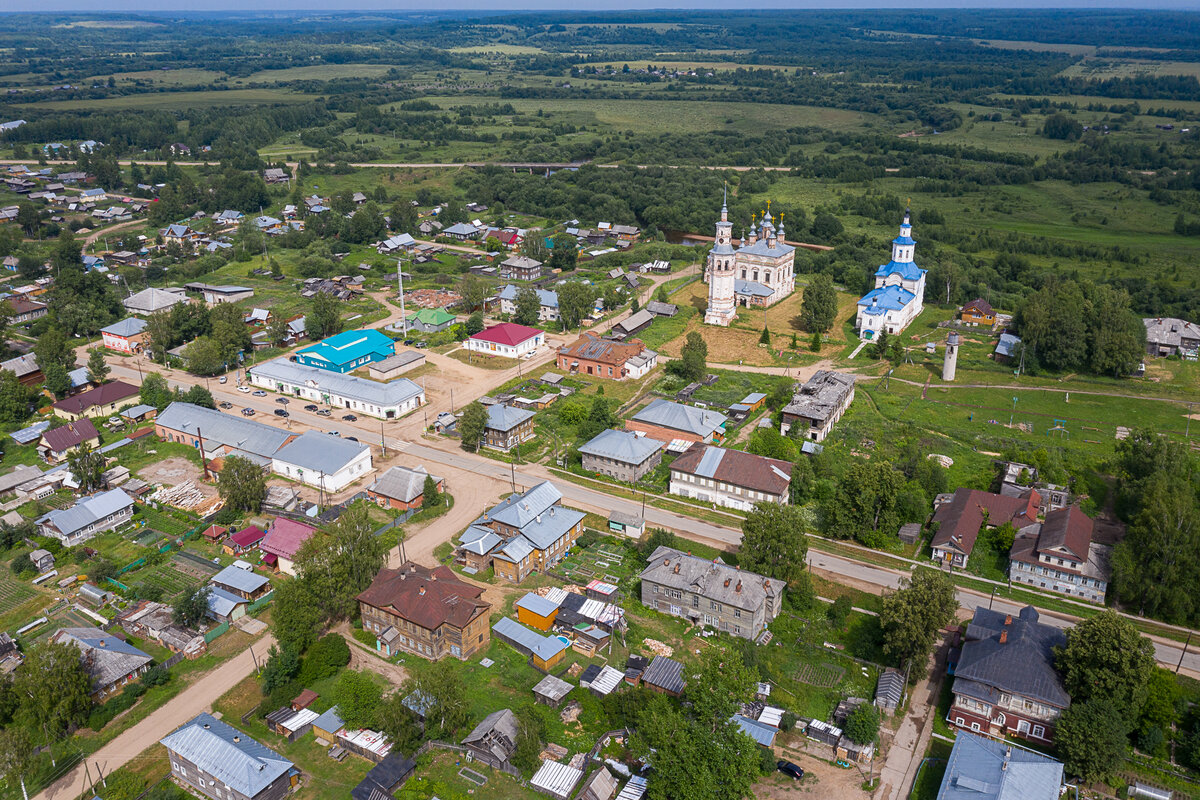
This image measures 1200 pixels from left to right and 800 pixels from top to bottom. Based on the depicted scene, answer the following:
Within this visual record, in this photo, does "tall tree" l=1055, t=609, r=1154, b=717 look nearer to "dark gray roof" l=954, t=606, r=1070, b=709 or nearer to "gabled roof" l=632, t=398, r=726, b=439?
"dark gray roof" l=954, t=606, r=1070, b=709

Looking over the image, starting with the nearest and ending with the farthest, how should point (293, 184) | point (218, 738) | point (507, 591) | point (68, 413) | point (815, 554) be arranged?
point (218, 738) → point (507, 591) → point (815, 554) → point (68, 413) → point (293, 184)

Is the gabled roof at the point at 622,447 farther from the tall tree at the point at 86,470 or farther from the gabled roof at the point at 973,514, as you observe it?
the tall tree at the point at 86,470

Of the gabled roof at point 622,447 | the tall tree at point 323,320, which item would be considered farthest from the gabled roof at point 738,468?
the tall tree at point 323,320

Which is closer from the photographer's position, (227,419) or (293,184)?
(227,419)

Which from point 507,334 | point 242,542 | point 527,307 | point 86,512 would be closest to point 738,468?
point 242,542

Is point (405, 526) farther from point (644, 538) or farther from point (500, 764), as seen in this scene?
point (500, 764)

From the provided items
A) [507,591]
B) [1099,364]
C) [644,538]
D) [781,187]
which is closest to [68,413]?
[507,591]
